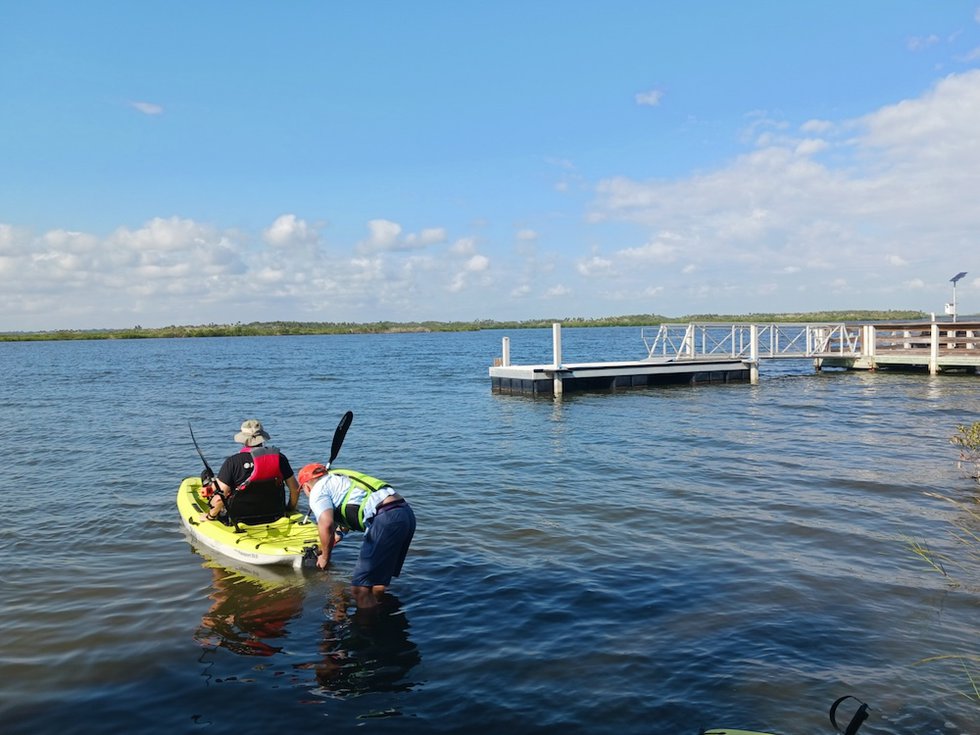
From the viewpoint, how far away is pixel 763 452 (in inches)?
703

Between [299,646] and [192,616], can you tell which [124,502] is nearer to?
[192,616]

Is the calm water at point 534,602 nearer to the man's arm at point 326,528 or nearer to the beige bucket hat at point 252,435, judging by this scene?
the man's arm at point 326,528

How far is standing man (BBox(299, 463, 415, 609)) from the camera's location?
7523 millimetres

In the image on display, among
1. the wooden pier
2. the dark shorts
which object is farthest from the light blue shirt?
the wooden pier

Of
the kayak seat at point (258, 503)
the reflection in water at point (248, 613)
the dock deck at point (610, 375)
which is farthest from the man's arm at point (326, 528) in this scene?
the dock deck at point (610, 375)

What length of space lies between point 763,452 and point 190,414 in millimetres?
21800

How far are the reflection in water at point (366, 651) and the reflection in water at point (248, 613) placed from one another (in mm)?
534

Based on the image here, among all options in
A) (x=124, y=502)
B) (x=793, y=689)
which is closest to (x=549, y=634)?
(x=793, y=689)

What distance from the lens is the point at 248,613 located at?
827 centimetres

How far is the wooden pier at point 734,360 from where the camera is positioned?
3209cm

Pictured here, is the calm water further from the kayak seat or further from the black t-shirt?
the black t-shirt

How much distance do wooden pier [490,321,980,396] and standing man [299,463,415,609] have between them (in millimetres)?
22358

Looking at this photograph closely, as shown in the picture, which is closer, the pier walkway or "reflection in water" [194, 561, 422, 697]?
"reflection in water" [194, 561, 422, 697]

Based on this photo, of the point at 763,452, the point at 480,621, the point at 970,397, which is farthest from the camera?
the point at 970,397
